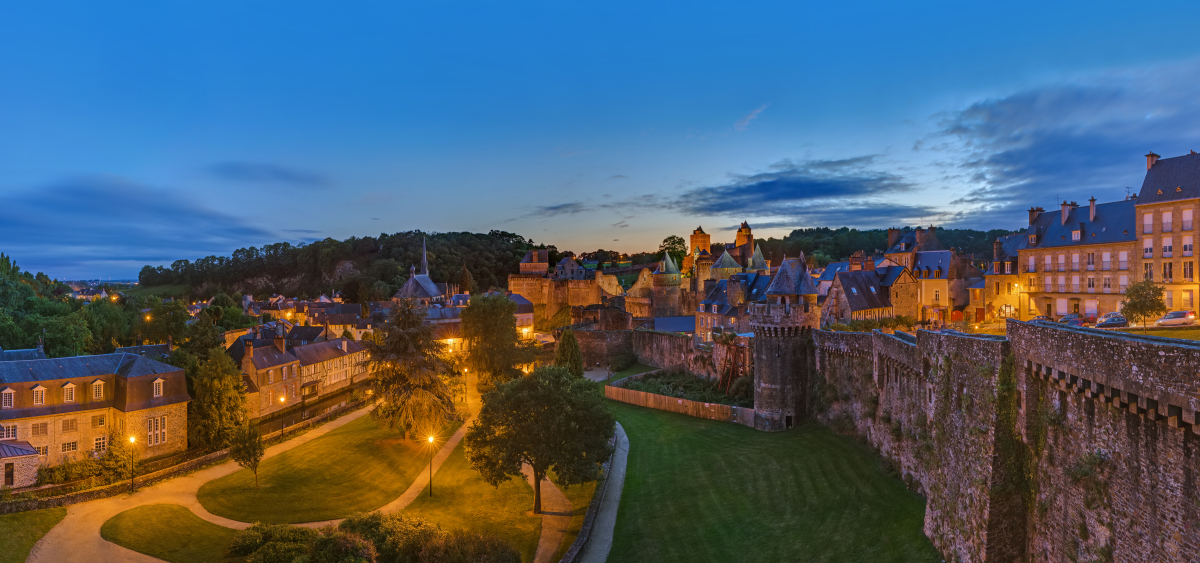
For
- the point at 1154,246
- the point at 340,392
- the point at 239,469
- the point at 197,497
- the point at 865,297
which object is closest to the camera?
the point at 197,497

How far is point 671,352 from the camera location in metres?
50.1

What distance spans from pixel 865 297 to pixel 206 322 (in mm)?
53921

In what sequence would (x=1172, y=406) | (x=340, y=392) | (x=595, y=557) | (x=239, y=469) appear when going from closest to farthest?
1. (x=1172, y=406)
2. (x=595, y=557)
3. (x=239, y=469)
4. (x=340, y=392)

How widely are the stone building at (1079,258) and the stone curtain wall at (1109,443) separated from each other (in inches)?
1335

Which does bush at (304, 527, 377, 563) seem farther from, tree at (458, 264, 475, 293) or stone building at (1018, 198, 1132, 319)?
tree at (458, 264, 475, 293)

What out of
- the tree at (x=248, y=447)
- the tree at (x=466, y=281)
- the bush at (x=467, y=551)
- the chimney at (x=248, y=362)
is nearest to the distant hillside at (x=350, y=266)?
the tree at (x=466, y=281)

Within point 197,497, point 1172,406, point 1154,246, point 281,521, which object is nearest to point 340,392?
point 197,497

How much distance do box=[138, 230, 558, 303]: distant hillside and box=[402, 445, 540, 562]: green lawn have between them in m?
86.6

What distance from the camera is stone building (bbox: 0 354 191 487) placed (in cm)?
3008

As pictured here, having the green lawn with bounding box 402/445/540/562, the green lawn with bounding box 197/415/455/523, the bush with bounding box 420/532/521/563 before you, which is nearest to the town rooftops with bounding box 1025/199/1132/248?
the green lawn with bounding box 402/445/540/562

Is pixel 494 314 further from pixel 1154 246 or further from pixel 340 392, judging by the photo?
pixel 1154 246

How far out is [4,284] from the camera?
67875 millimetres

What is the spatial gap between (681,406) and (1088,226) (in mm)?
30621

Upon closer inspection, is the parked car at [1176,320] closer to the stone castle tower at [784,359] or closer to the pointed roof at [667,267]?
the stone castle tower at [784,359]
